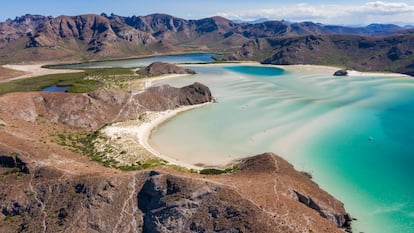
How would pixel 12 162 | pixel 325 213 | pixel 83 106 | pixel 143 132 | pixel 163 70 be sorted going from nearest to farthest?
pixel 325 213
pixel 12 162
pixel 143 132
pixel 83 106
pixel 163 70

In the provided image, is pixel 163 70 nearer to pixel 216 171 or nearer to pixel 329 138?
pixel 329 138

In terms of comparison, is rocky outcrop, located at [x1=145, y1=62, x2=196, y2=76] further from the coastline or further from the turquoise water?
the coastline

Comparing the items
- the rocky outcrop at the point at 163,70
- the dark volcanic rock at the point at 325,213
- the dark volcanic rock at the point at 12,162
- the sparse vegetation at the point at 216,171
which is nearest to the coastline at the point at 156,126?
the sparse vegetation at the point at 216,171

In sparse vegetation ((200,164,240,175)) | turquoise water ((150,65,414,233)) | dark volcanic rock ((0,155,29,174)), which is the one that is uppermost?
dark volcanic rock ((0,155,29,174))

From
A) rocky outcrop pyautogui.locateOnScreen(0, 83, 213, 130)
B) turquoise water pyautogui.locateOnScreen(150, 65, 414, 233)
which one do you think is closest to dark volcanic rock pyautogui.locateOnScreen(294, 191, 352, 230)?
turquoise water pyautogui.locateOnScreen(150, 65, 414, 233)

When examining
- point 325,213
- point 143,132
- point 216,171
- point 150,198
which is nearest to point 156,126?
point 143,132

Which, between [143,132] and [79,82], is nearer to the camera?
[143,132]
